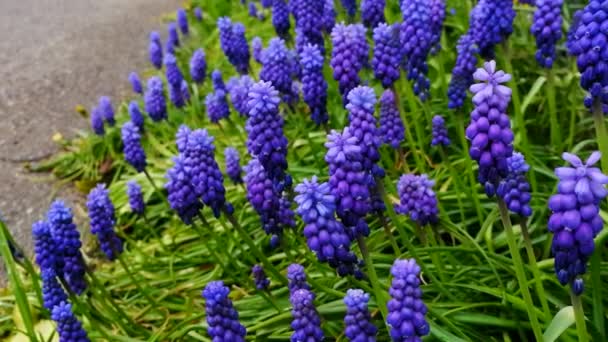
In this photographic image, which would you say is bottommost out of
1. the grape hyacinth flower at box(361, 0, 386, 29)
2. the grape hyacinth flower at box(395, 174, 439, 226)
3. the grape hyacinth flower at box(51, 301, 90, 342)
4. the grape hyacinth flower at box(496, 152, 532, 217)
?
the grape hyacinth flower at box(51, 301, 90, 342)

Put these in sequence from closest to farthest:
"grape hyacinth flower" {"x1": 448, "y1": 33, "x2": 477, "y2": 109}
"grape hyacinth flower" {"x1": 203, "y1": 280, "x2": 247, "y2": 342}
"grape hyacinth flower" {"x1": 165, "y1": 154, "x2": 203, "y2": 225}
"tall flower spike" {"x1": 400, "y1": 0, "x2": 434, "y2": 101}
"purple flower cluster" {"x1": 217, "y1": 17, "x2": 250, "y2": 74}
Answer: "grape hyacinth flower" {"x1": 203, "y1": 280, "x2": 247, "y2": 342}, "grape hyacinth flower" {"x1": 165, "y1": 154, "x2": 203, "y2": 225}, "tall flower spike" {"x1": 400, "y1": 0, "x2": 434, "y2": 101}, "grape hyacinth flower" {"x1": 448, "y1": 33, "x2": 477, "y2": 109}, "purple flower cluster" {"x1": 217, "y1": 17, "x2": 250, "y2": 74}

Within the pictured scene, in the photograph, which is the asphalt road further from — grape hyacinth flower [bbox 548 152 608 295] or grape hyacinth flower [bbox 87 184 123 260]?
grape hyacinth flower [bbox 548 152 608 295]

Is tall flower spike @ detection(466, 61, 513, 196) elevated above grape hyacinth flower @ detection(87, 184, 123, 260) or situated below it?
above

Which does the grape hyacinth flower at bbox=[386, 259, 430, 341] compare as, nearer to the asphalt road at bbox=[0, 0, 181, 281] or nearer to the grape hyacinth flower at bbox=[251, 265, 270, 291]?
the grape hyacinth flower at bbox=[251, 265, 270, 291]

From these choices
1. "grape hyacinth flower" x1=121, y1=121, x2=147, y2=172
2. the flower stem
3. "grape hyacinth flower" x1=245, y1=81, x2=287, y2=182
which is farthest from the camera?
"grape hyacinth flower" x1=121, y1=121, x2=147, y2=172

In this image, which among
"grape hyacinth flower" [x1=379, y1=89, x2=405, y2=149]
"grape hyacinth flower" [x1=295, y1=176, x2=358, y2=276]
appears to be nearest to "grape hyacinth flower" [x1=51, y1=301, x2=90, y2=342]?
"grape hyacinth flower" [x1=295, y1=176, x2=358, y2=276]

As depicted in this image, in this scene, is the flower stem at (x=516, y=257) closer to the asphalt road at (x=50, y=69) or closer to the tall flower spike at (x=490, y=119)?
the tall flower spike at (x=490, y=119)

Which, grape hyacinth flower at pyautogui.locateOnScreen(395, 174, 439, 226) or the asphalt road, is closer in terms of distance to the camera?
grape hyacinth flower at pyautogui.locateOnScreen(395, 174, 439, 226)

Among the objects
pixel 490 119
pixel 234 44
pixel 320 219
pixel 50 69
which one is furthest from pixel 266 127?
pixel 50 69
